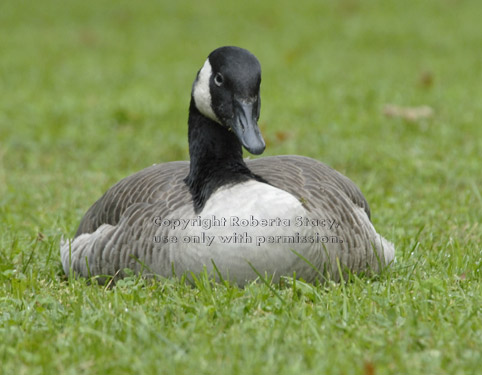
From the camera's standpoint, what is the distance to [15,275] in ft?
13.5

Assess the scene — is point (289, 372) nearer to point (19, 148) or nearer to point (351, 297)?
point (351, 297)

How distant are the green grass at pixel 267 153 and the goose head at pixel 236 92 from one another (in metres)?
0.75

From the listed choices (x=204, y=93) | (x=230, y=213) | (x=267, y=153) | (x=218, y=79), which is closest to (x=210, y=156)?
(x=204, y=93)

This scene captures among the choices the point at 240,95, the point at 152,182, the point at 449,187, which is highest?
the point at 240,95

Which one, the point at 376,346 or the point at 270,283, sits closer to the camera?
the point at 376,346

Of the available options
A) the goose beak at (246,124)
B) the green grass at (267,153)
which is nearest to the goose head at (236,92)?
the goose beak at (246,124)

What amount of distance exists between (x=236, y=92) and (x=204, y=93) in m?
0.32

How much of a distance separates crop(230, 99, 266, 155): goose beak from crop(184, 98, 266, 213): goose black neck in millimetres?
287

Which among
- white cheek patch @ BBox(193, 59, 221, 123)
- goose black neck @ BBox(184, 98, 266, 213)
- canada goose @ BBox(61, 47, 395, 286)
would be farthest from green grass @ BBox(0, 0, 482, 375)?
white cheek patch @ BBox(193, 59, 221, 123)

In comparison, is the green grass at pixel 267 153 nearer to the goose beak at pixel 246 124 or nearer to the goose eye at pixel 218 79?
the goose beak at pixel 246 124

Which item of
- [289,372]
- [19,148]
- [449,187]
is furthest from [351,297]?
[19,148]

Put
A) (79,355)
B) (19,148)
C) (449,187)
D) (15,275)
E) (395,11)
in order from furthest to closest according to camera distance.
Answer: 1. (395,11)
2. (19,148)
3. (449,187)
4. (15,275)
5. (79,355)

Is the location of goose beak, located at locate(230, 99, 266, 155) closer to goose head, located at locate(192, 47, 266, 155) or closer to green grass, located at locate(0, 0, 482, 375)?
goose head, located at locate(192, 47, 266, 155)

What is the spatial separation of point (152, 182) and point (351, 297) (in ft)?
4.69
